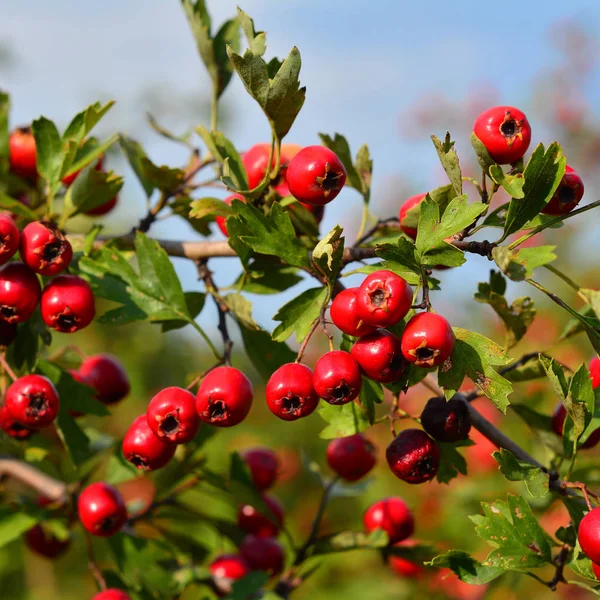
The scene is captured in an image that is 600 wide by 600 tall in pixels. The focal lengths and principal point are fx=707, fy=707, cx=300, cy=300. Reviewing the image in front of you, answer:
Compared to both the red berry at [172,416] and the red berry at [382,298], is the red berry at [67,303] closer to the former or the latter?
the red berry at [172,416]

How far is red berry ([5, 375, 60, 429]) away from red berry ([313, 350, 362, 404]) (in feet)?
2.25

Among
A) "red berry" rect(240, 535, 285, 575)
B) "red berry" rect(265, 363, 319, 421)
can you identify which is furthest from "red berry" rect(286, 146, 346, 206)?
"red berry" rect(240, 535, 285, 575)

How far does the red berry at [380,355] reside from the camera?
128cm

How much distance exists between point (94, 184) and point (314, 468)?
1276 millimetres

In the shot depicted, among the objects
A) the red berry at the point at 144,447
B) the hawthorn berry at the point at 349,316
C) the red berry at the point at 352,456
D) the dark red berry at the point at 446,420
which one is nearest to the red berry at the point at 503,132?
the hawthorn berry at the point at 349,316

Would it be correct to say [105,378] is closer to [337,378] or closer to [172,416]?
[172,416]

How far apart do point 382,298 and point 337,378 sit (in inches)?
7.0

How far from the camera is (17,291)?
150 cm

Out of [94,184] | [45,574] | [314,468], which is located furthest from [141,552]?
[45,574]

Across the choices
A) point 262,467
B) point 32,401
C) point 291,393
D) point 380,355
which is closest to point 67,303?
point 32,401

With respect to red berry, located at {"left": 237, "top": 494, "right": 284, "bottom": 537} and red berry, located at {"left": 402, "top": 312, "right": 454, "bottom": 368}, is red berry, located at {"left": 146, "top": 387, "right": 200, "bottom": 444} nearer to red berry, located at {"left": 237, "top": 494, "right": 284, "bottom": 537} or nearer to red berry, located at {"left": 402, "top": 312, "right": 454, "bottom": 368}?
red berry, located at {"left": 402, "top": 312, "right": 454, "bottom": 368}

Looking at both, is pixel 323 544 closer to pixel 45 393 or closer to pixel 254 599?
pixel 254 599

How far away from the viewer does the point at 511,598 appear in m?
2.93

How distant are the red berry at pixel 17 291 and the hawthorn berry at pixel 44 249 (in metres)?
0.02
